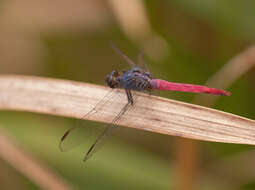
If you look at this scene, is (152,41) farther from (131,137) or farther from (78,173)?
(78,173)

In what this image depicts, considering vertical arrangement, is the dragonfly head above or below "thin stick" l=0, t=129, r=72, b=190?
above

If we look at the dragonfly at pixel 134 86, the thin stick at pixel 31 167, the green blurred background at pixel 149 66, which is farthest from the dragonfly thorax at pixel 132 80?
the thin stick at pixel 31 167

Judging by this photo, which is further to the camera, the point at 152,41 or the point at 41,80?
the point at 152,41

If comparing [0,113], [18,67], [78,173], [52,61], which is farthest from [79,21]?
[78,173]

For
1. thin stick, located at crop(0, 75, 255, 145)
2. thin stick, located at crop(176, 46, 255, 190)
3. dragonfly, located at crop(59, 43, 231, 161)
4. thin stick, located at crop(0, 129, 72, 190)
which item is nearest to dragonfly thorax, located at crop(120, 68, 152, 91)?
dragonfly, located at crop(59, 43, 231, 161)

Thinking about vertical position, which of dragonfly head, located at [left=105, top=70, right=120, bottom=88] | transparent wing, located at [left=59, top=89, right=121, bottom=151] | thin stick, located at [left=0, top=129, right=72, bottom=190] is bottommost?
thin stick, located at [left=0, top=129, right=72, bottom=190]

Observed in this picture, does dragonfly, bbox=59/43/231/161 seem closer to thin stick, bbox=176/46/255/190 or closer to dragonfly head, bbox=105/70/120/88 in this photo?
dragonfly head, bbox=105/70/120/88
